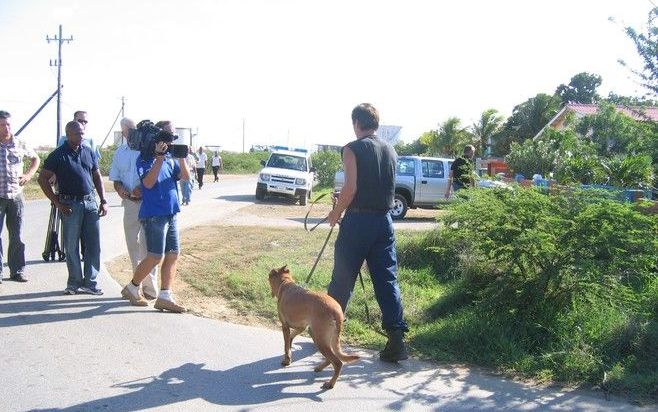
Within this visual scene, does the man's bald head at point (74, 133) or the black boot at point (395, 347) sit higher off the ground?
the man's bald head at point (74, 133)

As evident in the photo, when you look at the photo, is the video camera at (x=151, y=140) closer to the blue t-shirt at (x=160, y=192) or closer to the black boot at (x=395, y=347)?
the blue t-shirt at (x=160, y=192)

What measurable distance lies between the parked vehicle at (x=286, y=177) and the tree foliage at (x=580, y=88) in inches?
1788

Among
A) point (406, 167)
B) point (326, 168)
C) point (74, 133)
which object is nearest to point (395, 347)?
point (74, 133)

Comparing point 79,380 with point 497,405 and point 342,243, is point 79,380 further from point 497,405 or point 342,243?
point 497,405

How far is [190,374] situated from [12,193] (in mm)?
4068

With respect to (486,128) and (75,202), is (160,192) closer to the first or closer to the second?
(75,202)

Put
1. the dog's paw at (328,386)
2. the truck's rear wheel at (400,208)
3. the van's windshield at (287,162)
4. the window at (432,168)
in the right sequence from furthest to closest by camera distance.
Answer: the van's windshield at (287,162), the window at (432,168), the truck's rear wheel at (400,208), the dog's paw at (328,386)

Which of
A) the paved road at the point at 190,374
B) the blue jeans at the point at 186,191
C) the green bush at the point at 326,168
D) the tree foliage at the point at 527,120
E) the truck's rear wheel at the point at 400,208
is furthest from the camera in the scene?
the tree foliage at the point at 527,120

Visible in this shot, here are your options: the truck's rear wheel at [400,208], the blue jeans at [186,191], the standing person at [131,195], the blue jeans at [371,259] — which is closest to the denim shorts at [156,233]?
the standing person at [131,195]

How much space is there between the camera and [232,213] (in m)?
16.7

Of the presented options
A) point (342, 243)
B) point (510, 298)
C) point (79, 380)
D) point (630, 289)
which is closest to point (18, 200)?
point (79, 380)

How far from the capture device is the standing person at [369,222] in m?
4.98

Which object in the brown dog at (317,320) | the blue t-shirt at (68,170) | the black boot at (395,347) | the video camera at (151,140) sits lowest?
the black boot at (395,347)

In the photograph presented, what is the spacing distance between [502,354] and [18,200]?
587 centimetres
